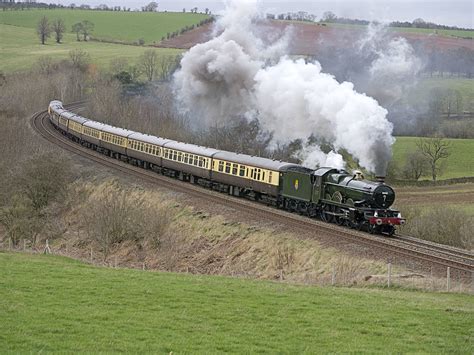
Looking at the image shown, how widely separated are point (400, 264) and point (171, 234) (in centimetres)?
1450

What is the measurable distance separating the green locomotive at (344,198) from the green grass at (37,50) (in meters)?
98.6

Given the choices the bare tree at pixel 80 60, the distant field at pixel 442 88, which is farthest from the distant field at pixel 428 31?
the bare tree at pixel 80 60

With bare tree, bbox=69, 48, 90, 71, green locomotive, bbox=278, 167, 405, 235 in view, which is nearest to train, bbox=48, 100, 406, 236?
green locomotive, bbox=278, 167, 405, 235

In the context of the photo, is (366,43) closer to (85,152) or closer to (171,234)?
(85,152)

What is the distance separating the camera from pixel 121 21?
181250mm

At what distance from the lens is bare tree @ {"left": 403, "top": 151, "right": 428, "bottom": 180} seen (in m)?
72.4

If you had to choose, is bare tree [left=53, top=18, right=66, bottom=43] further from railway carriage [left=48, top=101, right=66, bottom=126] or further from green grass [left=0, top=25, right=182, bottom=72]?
railway carriage [left=48, top=101, right=66, bottom=126]

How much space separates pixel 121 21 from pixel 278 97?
471 ft

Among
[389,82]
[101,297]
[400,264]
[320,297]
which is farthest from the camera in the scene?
[389,82]

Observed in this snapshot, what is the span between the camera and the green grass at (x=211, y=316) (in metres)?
14.3

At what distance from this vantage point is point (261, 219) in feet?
117

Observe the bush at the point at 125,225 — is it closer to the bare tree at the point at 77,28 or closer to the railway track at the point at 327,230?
the railway track at the point at 327,230

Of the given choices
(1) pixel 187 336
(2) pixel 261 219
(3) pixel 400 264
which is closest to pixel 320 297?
(1) pixel 187 336

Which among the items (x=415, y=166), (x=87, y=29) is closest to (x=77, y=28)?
(x=87, y=29)
